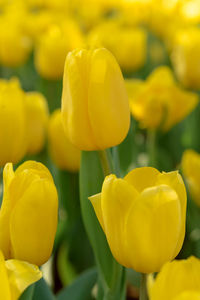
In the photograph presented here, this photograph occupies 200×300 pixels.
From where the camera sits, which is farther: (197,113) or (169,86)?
(197,113)

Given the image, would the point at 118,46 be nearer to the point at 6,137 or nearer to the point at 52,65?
the point at 52,65

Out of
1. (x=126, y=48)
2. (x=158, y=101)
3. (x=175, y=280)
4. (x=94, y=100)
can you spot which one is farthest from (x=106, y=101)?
(x=126, y=48)

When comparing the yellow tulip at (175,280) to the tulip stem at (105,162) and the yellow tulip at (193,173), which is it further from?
the yellow tulip at (193,173)

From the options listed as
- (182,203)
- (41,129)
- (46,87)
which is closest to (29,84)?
(46,87)

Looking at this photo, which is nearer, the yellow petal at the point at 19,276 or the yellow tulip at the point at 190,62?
the yellow petal at the point at 19,276

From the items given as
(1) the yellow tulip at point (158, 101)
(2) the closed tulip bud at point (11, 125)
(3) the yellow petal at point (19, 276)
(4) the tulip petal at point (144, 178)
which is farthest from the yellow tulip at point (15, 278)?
(1) the yellow tulip at point (158, 101)

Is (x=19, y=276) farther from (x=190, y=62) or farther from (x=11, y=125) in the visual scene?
(x=190, y=62)
